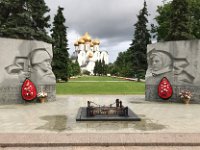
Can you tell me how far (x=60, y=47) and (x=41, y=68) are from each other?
99.0 feet

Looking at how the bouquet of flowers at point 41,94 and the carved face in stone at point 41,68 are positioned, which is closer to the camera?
the bouquet of flowers at point 41,94

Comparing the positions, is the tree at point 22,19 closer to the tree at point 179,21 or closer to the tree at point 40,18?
the tree at point 40,18

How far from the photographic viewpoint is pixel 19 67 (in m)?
17.6

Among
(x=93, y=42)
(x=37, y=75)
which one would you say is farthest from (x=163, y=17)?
(x=93, y=42)

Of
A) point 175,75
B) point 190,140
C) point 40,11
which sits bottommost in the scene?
point 190,140

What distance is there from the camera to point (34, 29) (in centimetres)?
3238

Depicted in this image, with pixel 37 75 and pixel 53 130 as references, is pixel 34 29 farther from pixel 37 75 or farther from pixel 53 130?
pixel 53 130

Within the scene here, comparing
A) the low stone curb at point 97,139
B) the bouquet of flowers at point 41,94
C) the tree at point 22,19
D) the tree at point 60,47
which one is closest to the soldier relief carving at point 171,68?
the bouquet of flowers at point 41,94

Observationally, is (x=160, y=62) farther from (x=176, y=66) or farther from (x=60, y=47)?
(x=60, y=47)

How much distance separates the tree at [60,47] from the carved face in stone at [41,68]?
27237 mm

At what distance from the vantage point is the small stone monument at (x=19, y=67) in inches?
679

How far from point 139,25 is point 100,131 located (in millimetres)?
42433

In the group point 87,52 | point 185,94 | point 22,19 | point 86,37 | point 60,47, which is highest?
point 86,37

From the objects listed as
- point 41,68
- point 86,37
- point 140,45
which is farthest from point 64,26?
point 86,37
